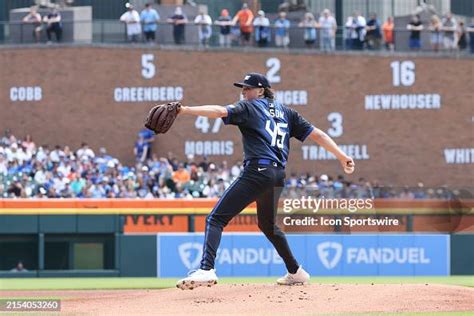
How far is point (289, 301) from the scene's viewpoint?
11.8 m

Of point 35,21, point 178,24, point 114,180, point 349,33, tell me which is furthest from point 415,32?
point 35,21

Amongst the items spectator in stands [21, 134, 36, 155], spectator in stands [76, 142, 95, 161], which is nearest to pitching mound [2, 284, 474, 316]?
spectator in stands [76, 142, 95, 161]

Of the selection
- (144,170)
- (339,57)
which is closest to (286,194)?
(144,170)

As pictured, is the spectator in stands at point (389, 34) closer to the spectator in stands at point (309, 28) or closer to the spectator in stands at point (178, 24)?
the spectator in stands at point (309, 28)

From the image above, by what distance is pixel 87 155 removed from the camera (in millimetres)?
29672

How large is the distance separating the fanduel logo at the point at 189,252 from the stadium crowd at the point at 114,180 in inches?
89.7

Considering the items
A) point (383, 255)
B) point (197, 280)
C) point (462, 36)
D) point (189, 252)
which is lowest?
point (383, 255)

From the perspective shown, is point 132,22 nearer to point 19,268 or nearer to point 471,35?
point 471,35

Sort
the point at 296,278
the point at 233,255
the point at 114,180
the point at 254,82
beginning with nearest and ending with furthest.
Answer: the point at 254,82
the point at 296,278
the point at 233,255
the point at 114,180

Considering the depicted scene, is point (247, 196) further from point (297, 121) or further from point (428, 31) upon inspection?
point (428, 31)

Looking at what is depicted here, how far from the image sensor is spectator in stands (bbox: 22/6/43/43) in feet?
107

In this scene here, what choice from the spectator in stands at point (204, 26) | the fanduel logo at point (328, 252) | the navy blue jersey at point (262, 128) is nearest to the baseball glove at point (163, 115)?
the navy blue jersey at point (262, 128)

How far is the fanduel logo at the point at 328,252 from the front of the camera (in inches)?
932

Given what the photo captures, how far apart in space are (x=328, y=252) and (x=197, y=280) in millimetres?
12683
